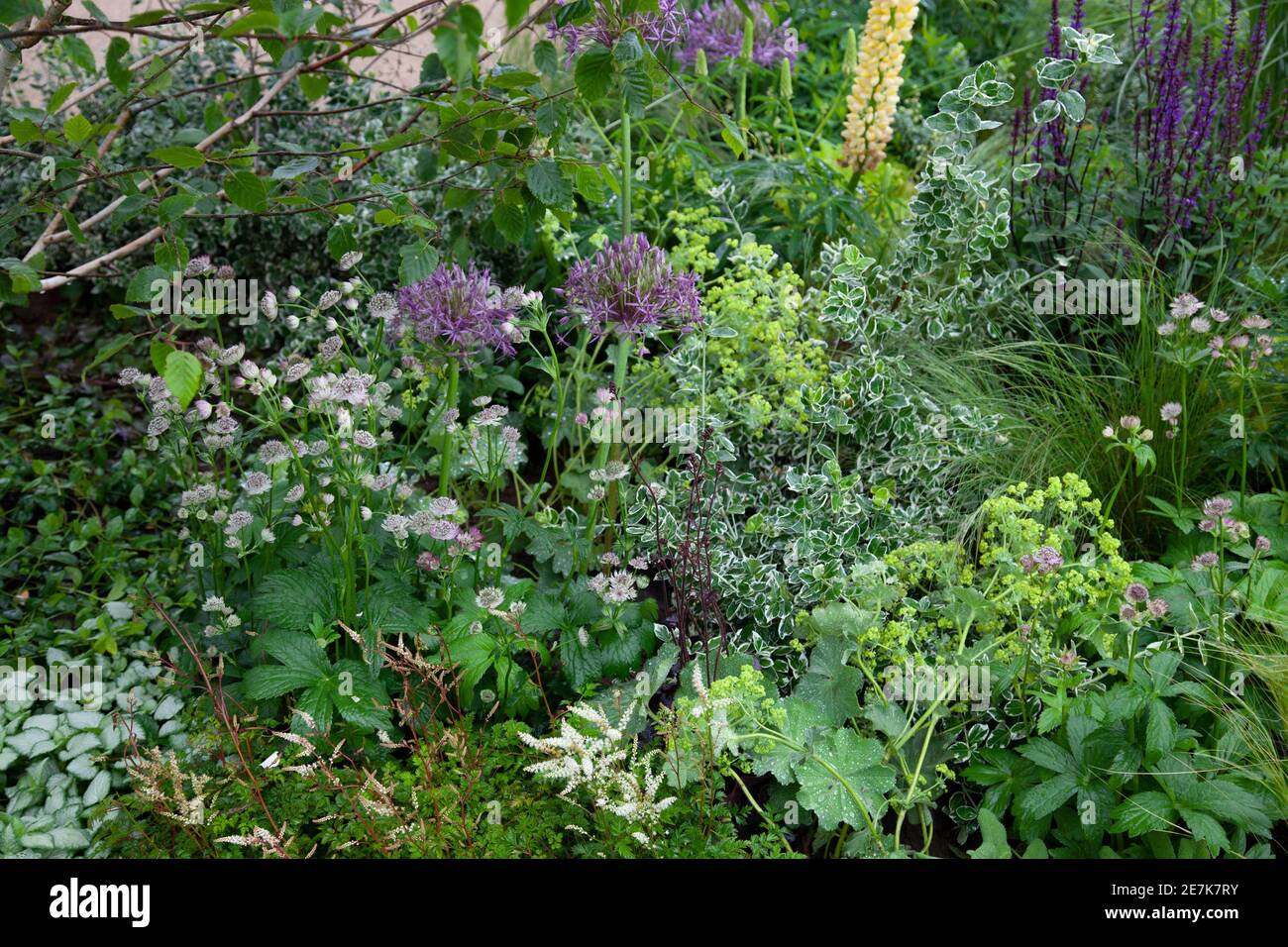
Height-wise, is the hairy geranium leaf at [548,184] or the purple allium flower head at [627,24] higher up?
the purple allium flower head at [627,24]

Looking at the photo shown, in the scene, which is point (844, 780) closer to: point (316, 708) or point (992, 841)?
point (992, 841)

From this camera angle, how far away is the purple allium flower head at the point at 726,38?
5188mm

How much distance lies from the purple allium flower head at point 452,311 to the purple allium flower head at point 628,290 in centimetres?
23

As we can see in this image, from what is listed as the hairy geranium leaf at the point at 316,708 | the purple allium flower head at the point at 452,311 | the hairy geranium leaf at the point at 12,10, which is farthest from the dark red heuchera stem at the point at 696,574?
the hairy geranium leaf at the point at 12,10

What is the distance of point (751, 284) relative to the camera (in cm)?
343

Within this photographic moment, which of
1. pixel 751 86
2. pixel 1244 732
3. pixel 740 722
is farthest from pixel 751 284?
pixel 751 86

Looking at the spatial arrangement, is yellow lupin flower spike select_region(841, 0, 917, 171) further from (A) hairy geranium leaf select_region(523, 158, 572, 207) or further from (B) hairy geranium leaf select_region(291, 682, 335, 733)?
(B) hairy geranium leaf select_region(291, 682, 335, 733)

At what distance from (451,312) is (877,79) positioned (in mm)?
2327

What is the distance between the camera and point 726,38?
17.3 ft

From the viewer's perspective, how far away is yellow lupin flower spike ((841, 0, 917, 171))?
4.23 m

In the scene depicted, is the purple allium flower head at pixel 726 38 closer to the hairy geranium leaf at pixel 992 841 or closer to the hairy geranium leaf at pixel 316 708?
the hairy geranium leaf at pixel 316 708

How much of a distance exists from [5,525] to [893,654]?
308 centimetres

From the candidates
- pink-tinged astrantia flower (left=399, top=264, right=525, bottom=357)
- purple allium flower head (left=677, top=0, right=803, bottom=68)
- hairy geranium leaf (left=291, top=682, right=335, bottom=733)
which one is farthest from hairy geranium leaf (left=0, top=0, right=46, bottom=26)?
purple allium flower head (left=677, top=0, right=803, bottom=68)

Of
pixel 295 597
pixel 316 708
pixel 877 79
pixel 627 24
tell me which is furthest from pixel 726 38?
pixel 316 708
